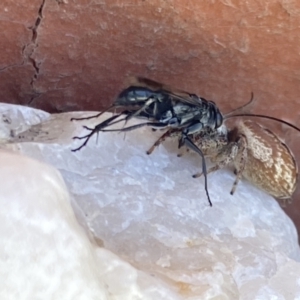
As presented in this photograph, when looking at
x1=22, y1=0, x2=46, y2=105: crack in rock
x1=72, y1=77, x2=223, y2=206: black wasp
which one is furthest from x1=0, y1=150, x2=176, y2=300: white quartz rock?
x1=22, y1=0, x2=46, y2=105: crack in rock

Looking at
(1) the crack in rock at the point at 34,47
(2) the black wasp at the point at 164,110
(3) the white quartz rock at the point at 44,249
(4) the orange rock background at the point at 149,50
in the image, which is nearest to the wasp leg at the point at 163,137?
(2) the black wasp at the point at 164,110

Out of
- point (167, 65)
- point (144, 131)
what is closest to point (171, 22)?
point (167, 65)

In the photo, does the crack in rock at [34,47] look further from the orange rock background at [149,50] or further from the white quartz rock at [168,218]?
the white quartz rock at [168,218]

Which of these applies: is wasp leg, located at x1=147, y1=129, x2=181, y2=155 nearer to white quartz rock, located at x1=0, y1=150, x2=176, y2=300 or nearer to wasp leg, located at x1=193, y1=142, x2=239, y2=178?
wasp leg, located at x1=193, y1=142, x2=239, y2=178

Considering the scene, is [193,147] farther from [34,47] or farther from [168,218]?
[34,47]

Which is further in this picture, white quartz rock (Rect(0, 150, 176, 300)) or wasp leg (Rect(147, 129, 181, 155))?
wasp leg (Rect(147, 129, 181, 155))

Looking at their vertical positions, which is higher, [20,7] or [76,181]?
[20,7]

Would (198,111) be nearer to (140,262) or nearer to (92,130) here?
(92,130)
